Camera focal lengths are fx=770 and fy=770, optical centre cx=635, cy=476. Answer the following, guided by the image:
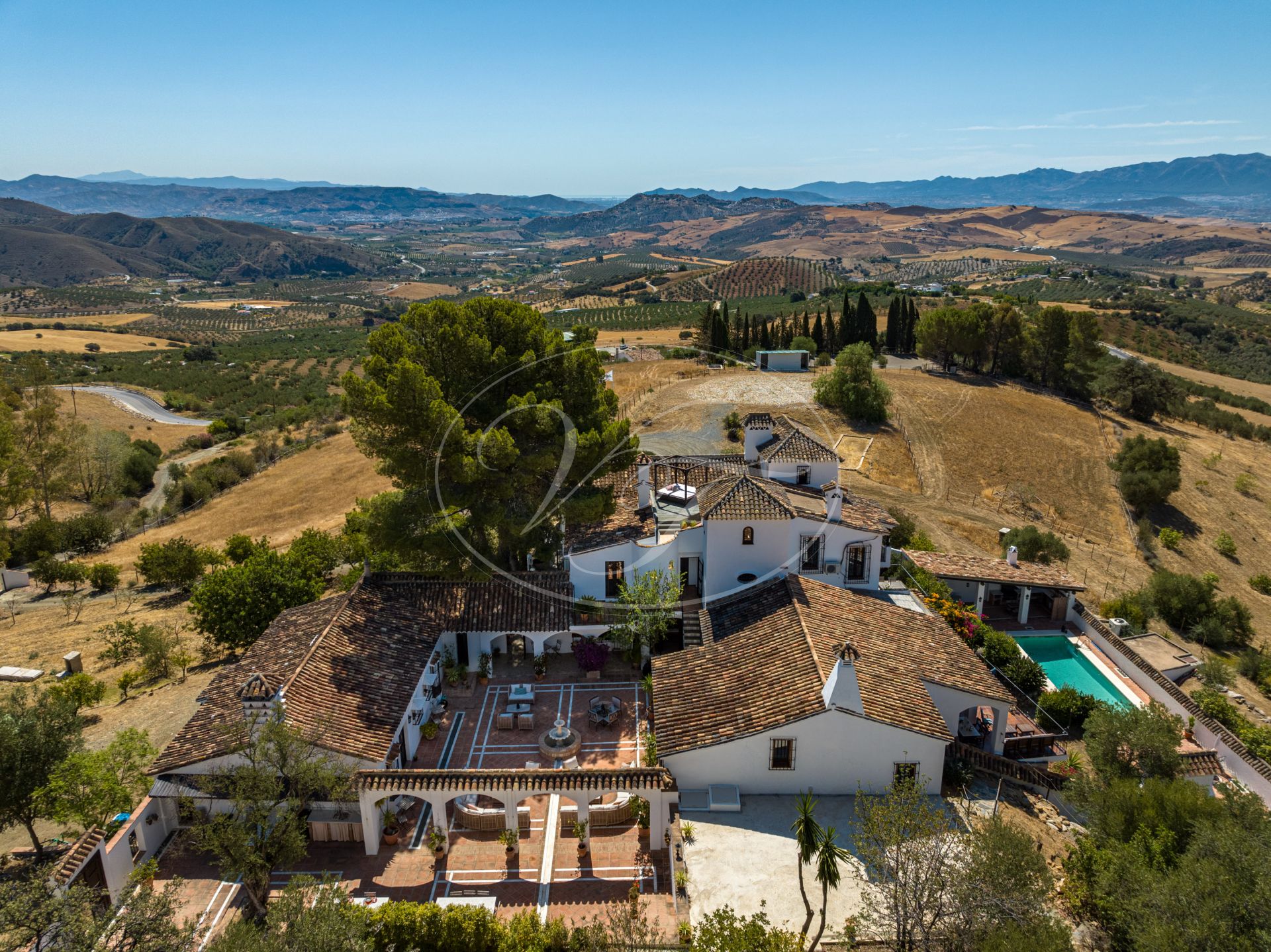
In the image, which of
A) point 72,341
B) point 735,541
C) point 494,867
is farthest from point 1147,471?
point 72,341

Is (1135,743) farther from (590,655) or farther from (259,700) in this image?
(259,700)

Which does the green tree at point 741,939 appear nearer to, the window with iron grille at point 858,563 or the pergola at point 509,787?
the pergola at point 509,787

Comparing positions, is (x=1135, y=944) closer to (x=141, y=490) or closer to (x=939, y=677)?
(x=939, y=677)

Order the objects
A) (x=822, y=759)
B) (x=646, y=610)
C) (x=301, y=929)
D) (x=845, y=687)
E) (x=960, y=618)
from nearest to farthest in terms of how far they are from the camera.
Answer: (x=301, y=929) < (x=845, y=687) < (x=822, y=759) < (x=646, y=610) < (x=960, y=618)

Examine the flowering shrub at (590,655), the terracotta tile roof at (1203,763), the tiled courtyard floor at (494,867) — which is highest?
the flowering shrub at (590,655)

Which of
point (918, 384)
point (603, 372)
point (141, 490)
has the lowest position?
point (141, 490)

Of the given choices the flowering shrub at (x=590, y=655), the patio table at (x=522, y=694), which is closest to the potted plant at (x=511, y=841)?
the patio table at (x=522, y=694)

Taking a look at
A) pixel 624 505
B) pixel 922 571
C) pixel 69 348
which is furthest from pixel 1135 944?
pixel 69 348
